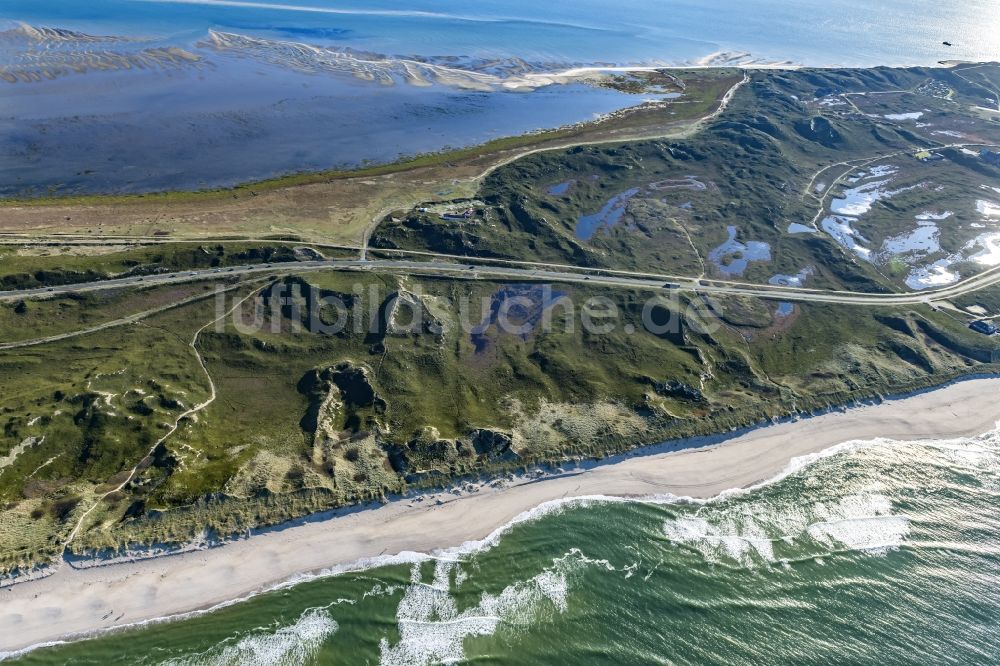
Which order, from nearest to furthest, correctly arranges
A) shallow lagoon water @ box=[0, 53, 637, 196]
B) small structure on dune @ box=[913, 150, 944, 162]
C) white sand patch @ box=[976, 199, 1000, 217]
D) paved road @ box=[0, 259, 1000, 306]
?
1. paved road @ box=[0, 259, 1000, 306]
2. shallow lagoon water @ box=[0, 53, 637, 196]
3. white sand patch @ box=[976, 199, 1000, 217]
4. small structure on dune @ box=[913, 150, 944, 162]

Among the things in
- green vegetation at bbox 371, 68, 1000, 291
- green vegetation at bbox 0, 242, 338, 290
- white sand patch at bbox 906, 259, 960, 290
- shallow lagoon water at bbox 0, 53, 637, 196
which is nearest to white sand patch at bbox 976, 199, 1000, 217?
green vegetation at bbox 371, 68, 1000, 291

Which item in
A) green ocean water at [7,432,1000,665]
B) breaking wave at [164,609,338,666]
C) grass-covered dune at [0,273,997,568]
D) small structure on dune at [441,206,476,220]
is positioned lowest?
breaking wave at [164,609,338,666]

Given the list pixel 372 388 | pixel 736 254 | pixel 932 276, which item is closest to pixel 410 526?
pixel 372 388

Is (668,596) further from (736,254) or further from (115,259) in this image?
(115,259)

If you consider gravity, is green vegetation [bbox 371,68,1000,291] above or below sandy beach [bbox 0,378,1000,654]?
above

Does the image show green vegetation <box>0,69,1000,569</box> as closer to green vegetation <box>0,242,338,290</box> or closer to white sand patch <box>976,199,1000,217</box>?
green vegetation <box>0,242,338,290</box>

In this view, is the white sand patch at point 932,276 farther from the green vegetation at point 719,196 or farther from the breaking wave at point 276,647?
the breaking wave at point 276,647
